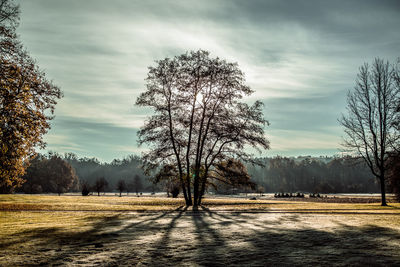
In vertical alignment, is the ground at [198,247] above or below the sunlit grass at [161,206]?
above

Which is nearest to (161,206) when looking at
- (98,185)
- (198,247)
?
(198,247)

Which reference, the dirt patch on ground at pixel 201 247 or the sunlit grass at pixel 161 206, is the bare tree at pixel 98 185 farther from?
the dirt patch on ground at pixel 201 247

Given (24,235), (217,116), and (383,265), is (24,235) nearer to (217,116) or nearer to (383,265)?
(383,265)

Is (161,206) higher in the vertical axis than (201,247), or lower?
lower

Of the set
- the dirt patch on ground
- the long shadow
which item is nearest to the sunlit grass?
the dirt patch on ground

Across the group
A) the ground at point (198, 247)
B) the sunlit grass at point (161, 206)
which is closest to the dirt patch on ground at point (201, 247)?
the ground at point (198, 247)

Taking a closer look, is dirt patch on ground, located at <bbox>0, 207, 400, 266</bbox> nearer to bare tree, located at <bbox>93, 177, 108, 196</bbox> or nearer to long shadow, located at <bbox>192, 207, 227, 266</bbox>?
long shadow, located at <bbox>192, 207, 227, 266</bbox>

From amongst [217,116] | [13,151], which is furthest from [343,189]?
[13,151]

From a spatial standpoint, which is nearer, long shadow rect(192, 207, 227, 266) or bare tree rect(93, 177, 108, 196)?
long shadow rect(192, 207, 227, 266)

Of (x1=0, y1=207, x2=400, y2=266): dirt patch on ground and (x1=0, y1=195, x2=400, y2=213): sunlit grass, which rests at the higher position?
(x1=0, y1=207, x2=400, y2=266): dirt patch on ground

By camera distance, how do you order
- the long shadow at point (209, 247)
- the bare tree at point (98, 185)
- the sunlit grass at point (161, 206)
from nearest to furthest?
the long shadow at point (209, 247) → the sunlit grass at point (161, 206) → the bare tree at point (98, 185)

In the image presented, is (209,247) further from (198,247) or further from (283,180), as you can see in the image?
(283,180)

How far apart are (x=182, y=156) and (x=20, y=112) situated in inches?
530

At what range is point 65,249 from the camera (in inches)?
261
